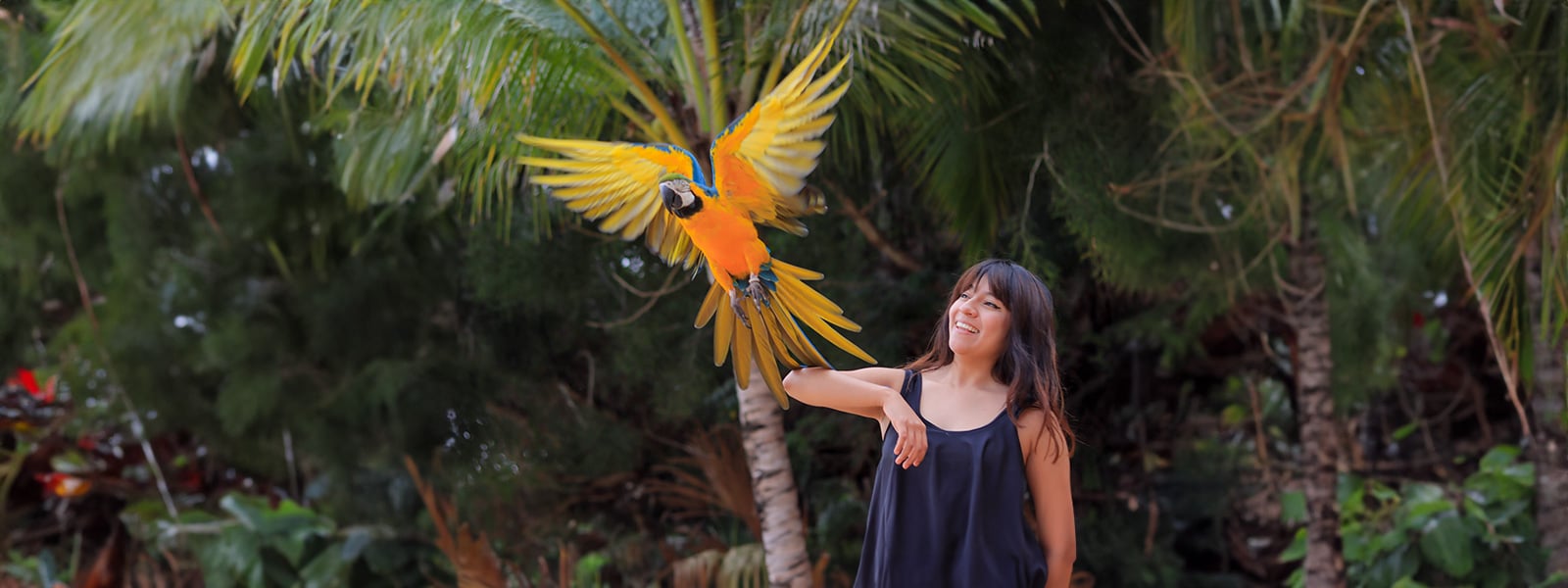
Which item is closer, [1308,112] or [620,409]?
[1308,112]

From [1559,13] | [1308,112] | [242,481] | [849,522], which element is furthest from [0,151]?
[1559,13]

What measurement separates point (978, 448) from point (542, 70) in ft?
4.58

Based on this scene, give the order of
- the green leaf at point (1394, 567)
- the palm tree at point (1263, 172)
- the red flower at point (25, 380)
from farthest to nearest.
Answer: the red flower at point (25, 380) → the green leaf at point (1394, 567) → the palm tree at point (1263, 172)

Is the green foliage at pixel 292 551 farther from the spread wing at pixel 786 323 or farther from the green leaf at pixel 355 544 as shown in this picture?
the spread wing at pixel 786 323

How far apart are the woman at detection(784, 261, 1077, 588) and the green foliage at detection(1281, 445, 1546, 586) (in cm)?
302

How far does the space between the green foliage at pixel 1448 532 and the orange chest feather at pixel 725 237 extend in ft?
11.1

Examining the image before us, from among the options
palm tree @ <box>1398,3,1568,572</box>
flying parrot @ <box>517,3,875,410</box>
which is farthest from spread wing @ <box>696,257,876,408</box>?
palm tree @ <box>1398,3,1568,572</box>

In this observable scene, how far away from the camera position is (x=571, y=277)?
3.86 m

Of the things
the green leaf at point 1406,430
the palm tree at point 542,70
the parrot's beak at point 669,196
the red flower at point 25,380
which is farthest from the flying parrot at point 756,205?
the red flower at point 25,380

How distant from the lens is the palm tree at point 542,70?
2.46m

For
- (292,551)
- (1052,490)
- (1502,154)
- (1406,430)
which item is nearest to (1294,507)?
(1406,430)

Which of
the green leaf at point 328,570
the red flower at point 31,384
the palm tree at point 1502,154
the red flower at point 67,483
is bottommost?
the red flower at point 67,483

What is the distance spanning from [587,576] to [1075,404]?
1873 millimetres

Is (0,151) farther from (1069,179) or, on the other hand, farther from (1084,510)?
(1084,510)
